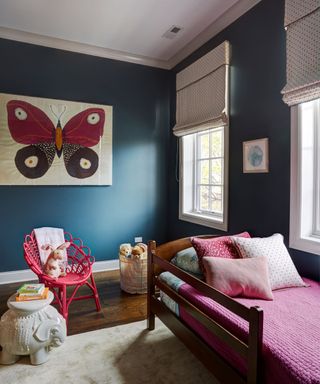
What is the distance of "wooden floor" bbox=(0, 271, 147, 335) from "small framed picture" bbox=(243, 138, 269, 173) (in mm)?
1670

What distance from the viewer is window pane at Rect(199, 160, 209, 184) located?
11.9 ft

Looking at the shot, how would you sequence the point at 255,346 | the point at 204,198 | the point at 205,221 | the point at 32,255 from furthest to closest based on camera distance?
the point at 204,198, the point at 205,221, the point at 32,255, the point at 255,346

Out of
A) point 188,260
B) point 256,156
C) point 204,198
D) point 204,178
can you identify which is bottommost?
point 188,260

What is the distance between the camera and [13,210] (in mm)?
3369

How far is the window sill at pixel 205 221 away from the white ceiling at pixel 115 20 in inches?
82.8

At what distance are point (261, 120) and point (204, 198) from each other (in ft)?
4.49

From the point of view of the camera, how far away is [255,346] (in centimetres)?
121

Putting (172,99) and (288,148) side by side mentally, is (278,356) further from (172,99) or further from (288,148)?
(172,99)

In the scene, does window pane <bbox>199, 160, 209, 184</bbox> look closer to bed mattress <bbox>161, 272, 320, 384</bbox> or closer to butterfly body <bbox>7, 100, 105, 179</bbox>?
butterfly body <bbox>7, 100, 105, 179</bbox>

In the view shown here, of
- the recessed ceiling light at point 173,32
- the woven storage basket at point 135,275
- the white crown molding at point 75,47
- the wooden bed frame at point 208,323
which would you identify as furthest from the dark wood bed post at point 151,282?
the white crown molding at point 75,47

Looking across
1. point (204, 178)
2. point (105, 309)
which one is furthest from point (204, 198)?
point (105, 309)

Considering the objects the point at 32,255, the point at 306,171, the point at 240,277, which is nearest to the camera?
the point at 240,277

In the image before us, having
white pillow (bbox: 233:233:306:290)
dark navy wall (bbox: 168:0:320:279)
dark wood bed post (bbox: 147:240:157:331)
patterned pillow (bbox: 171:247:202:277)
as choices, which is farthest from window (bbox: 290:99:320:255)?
dark wood bed post (bbox: 147:240:157:331)

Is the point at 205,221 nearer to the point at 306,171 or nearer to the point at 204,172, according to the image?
the point at 204,172
